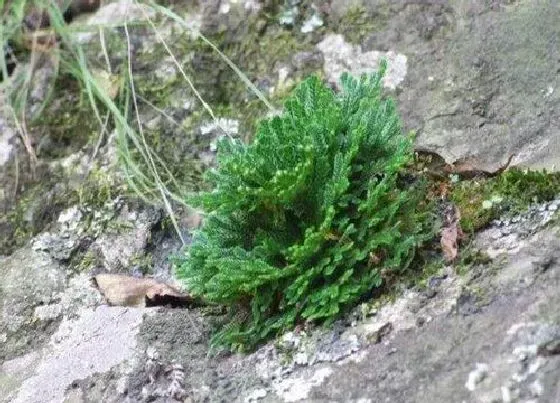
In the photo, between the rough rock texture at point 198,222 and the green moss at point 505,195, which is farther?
the green moss at point 505,195

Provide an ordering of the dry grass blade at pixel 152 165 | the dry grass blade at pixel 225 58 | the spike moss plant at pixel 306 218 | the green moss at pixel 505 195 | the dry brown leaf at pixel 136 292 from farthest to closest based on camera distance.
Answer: the dry grass blade at pixel 225 58 → the dry grass blade at pixel 152 165 → the dry brown leaf at pixel 136 292 → the green moss at pixel 505 195 → the spike moss plant at pixel 306 218

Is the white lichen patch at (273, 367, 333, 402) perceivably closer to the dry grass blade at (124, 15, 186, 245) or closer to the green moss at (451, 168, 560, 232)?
the green moss at (451, 168, 560, 232)

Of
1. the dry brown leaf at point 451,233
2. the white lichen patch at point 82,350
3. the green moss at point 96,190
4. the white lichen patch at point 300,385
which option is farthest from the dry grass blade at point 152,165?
the dry brown leaf at point 451,233

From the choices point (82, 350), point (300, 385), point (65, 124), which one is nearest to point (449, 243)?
point (300, 385)

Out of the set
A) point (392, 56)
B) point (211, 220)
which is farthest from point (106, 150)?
point (392, 56)

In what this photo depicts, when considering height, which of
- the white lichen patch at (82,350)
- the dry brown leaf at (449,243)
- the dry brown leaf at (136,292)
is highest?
the dry brown leaf at (449,243)

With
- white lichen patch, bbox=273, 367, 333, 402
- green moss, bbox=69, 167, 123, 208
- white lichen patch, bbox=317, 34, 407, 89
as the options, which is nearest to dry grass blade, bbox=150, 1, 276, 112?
white lichen patch, bbox=317, 34, 407, 89

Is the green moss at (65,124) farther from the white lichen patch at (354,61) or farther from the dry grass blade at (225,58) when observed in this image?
the white lichen patch at (354,61)
